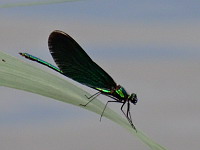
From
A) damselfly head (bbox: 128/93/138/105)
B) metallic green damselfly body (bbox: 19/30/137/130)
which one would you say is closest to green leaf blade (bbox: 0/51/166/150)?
metallic green damselfly body (bbox: 19/30/137/130)

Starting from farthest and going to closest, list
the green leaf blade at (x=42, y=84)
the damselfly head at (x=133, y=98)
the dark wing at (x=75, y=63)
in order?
the damselfly head at (x=133, y=98)
the dark wing at (x=75, y=63)
the green leaf blade at (x=42, y=84)

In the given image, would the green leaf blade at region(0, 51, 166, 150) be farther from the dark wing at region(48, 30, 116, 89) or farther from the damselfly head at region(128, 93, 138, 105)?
the damselfly head at region(128, 93, 138, 105)

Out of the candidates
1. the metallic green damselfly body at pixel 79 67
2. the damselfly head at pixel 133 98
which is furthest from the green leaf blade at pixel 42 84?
the damselfly head at pixel 133 98

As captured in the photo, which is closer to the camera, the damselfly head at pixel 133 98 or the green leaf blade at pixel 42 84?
the green leaf blade at pixel 42 84

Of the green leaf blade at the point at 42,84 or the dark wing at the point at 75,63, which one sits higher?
the dark wing at the point at 75,63

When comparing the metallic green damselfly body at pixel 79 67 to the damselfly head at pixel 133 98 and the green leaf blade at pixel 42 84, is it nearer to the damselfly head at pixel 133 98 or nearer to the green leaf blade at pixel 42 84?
the damselfly head at pixel 133 98

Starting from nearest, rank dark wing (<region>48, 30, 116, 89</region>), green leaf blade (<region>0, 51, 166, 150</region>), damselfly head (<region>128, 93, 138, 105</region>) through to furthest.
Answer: green leaf blade (<region>0, 51, 166, 150</region>), dark wing (<region>48, 30, 116, 89</region>), damselfly head (<region>128, 93, 138, 105</region>)

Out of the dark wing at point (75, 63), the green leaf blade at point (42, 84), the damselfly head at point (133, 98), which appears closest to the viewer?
the green leaf blade at point (42, 84)
